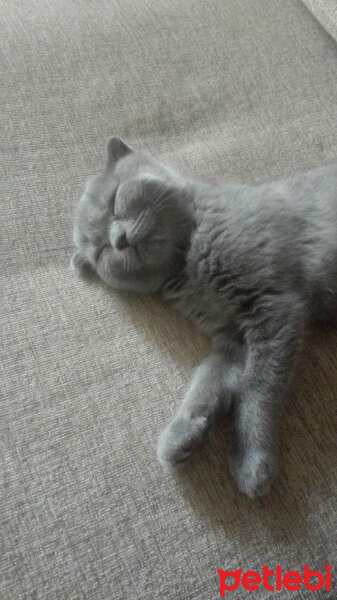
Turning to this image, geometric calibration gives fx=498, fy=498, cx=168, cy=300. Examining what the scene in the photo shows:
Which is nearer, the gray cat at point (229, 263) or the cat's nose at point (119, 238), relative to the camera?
the gray cat at point (229, 263)

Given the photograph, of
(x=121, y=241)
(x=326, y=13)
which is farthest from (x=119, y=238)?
(x=326, y=13)

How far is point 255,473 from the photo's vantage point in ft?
2.91

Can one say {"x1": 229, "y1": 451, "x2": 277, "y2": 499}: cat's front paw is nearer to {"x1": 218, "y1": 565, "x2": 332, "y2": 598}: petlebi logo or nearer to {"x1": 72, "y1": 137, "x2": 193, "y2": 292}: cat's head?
{"x1": 218, "y1": 565, "x2": 332, "y2": 598}: petlebi logo

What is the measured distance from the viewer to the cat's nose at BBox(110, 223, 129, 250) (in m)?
1.15

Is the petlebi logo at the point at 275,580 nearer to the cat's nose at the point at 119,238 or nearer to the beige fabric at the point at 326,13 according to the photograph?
the cat's nose at the point at 119,238

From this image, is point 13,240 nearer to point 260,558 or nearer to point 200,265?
point 200,265

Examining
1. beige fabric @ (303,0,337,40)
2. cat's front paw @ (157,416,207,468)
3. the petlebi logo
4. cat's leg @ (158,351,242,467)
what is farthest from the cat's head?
beige fabric @ (303,0,337,40)

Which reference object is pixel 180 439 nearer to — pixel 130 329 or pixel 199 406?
pixel 199 406

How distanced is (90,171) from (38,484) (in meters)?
0.82

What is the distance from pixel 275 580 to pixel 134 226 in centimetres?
76

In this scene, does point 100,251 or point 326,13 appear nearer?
point 100,251

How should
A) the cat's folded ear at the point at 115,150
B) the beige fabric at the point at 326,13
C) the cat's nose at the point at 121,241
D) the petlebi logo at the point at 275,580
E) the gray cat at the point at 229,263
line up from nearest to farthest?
the petlebi logo at the point at 275,580, the gray cat at the point at 229,263, the cat's nose at the point at 121,241, the cat's folded ear at the point at 115,150, the beige fabric at the point at 326,13

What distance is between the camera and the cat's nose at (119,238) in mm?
1148

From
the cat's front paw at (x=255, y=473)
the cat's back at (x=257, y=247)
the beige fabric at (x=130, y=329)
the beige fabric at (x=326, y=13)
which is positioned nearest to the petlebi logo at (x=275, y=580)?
the beige fabric at (x=130, y=329)
